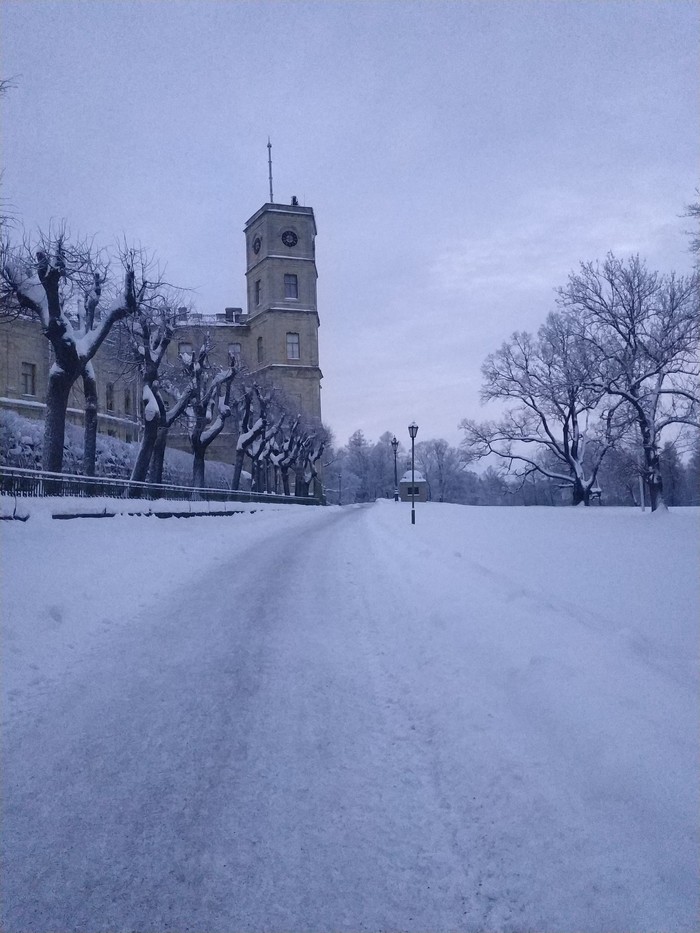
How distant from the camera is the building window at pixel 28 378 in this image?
4291 cm

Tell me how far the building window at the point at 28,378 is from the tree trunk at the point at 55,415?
30.3 meters

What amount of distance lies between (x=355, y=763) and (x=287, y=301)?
7689 centimetres

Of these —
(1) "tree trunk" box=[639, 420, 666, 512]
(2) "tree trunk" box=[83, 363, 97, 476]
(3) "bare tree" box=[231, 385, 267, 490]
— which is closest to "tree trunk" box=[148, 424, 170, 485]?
(2) "tree trunk" box=[83, 363, 97, 476]

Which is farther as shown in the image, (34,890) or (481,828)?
(481,828)

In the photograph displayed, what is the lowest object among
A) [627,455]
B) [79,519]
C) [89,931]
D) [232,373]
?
[89,931]

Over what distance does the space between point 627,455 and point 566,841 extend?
45.7m

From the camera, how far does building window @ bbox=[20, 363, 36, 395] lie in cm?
4291

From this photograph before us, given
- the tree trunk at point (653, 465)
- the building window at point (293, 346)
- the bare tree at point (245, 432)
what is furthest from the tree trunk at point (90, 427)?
the building window at point (293, 346)

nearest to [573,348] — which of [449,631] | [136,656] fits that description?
[449,631]

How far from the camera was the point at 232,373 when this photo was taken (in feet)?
108

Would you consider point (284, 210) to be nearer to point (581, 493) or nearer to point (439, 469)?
point (581, 493)

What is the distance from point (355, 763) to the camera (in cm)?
367

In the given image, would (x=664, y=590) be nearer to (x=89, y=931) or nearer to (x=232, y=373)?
(x=89, y=931)

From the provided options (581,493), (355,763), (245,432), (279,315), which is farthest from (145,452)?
(279,315)
